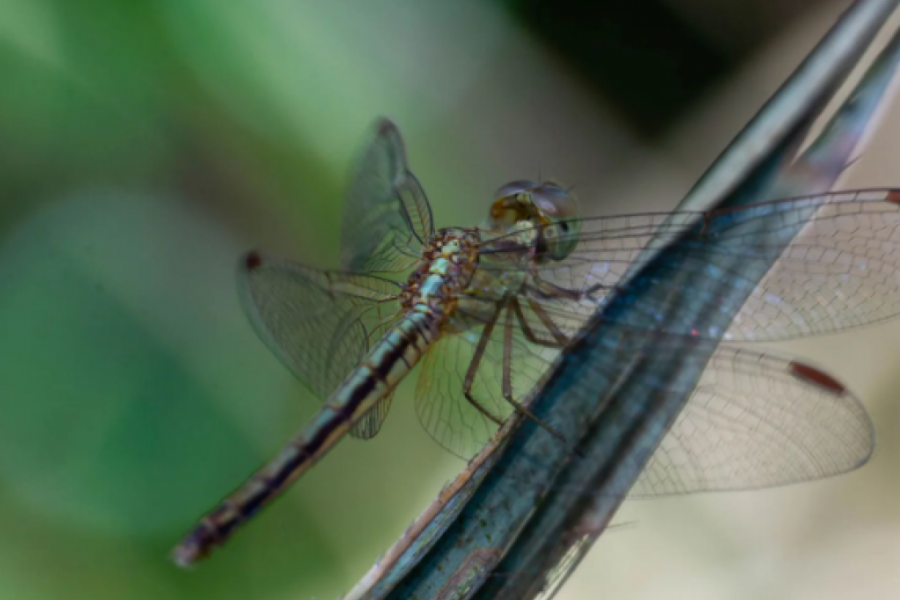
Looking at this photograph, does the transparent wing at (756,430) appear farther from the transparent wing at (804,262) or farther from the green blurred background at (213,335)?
the green blurred background at (213,335)

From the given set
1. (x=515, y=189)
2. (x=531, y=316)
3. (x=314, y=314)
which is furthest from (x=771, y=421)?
(x=314, y=314)

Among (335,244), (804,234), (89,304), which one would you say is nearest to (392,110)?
(335,244)

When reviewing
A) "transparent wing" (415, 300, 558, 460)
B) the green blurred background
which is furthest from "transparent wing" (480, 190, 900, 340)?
the green blurred background

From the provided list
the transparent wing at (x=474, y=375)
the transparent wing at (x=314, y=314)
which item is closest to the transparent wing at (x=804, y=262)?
the transparent wing at (x=474, y=375)

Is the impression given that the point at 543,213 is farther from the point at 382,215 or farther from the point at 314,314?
the point at 314,314

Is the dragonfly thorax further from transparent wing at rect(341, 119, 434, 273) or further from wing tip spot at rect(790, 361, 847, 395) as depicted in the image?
wing tip spot at rect(790, 361, 847, 395)

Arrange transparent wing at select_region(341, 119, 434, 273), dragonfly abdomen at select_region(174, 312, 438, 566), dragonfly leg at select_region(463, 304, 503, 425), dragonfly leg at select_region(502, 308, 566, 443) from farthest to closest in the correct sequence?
transparent wing at select_region(341, 119, 434, 273) → dragonfly leg at select_region(463, 304, 503, 425) → dragonfly leg at select_region(502, 308, 566, 443) → dragonfly abdomen at select_region(174, 312, 438, 566)
